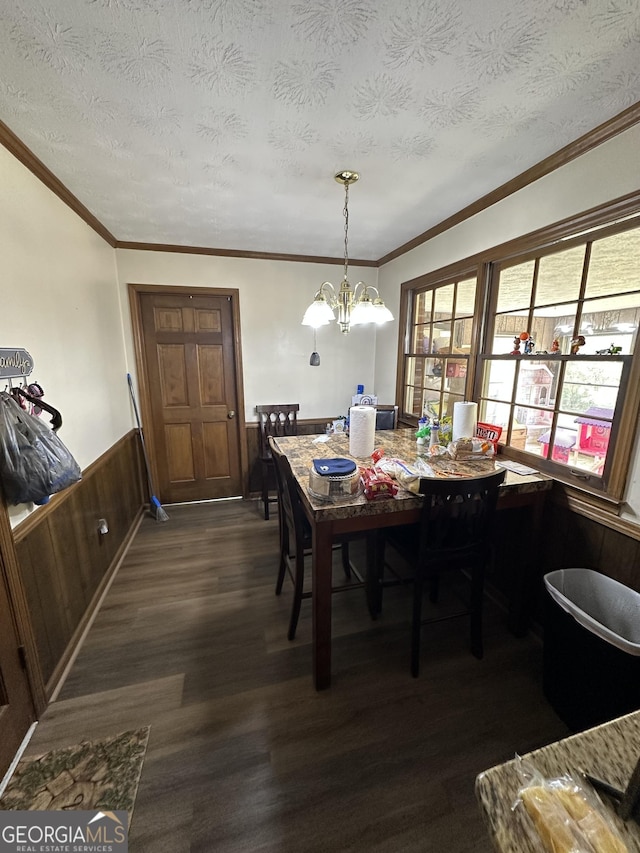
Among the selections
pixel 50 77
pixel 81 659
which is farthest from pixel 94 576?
pixel 50 77

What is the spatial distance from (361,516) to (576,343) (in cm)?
139

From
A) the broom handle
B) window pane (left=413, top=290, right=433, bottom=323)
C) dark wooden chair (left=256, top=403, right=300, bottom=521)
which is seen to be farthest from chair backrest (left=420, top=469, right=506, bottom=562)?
the broom handle

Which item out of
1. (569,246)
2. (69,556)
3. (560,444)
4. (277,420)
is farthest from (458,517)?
(277,420)

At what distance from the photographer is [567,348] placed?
1758mm

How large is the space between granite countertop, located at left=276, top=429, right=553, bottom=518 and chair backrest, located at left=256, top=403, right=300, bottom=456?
3.59 ft

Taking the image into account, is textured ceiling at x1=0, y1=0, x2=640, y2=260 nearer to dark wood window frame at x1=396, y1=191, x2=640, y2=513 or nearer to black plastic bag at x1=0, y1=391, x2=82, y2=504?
dark wood window frame at x1=396, y1=191, x2=640, y2=513

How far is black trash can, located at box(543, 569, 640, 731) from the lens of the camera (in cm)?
120

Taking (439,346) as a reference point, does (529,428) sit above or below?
below

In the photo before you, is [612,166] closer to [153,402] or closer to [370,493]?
[370,493]

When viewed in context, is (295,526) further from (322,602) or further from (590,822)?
(590,822)

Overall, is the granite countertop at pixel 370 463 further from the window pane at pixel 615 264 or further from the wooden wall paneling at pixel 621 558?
the window pane at pixel 615 264

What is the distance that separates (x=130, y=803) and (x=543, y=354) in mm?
2639

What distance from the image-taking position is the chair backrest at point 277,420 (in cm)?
350

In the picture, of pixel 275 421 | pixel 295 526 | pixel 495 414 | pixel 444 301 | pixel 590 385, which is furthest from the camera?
pixel 275 421
